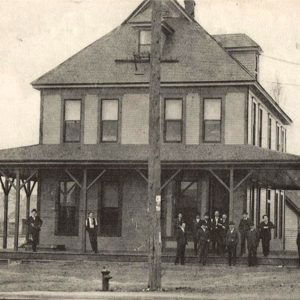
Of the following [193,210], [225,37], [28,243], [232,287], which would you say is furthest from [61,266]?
[225,37]

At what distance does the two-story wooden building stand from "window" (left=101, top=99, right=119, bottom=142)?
4 centimetres

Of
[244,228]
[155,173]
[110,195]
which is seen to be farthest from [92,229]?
[155,173]

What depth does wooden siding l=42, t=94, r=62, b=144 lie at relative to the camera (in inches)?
1287

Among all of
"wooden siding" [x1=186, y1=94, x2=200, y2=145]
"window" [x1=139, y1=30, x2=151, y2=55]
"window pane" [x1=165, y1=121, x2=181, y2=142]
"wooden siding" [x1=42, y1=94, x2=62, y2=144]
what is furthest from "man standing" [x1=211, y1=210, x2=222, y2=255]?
"wooden siding" [x1=42, y1=94, x2=62, y2=144]

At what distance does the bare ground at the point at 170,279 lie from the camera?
19461 mm

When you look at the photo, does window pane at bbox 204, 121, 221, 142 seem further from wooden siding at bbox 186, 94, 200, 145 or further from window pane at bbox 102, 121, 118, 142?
window pane at bbox 102, 121, 118, 142

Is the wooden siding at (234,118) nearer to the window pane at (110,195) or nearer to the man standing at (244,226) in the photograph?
the man standing at (244,226)

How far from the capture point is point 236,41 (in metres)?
35.4

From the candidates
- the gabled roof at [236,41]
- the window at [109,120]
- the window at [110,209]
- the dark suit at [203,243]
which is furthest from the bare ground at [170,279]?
the gabled roof at [236,41]

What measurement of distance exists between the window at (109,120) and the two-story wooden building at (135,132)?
4 centimetres

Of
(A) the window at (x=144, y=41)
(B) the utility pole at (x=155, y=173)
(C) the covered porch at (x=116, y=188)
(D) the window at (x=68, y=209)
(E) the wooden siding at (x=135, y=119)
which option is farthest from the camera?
(A) the window at (x=144, y=41)

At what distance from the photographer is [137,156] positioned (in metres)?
30.0

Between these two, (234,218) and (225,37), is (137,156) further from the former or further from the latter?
(225,37)

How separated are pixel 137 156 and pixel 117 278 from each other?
25.6 ft
